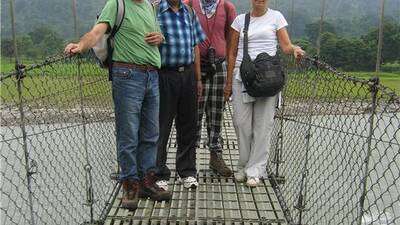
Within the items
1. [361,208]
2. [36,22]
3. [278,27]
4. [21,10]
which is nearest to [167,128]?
[278,27]

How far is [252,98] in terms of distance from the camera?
260cm

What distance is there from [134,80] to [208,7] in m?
0.75

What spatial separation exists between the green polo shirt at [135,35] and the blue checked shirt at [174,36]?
0.14m

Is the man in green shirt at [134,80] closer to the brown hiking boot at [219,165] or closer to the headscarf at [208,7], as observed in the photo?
the headscarf at [208,7]

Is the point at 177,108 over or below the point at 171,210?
over

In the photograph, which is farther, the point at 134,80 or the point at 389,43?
the point at 389,43

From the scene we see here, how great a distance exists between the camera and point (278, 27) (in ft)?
8.24

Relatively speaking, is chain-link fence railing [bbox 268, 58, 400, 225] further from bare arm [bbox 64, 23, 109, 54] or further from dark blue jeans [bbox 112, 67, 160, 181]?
bare arm [bbox 64, 23, 109, 54]

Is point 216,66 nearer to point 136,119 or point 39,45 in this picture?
point 136,119

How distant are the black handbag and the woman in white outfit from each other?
1.2 inches

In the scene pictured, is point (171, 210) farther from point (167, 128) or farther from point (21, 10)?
point (21, 10)

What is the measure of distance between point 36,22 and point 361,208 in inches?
638

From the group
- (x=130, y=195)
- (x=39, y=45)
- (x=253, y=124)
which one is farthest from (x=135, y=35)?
(x=39, y=45)

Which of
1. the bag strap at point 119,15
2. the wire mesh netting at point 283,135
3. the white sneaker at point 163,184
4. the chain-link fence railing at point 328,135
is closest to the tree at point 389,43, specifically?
the chain-link fence railing at point 328,135
